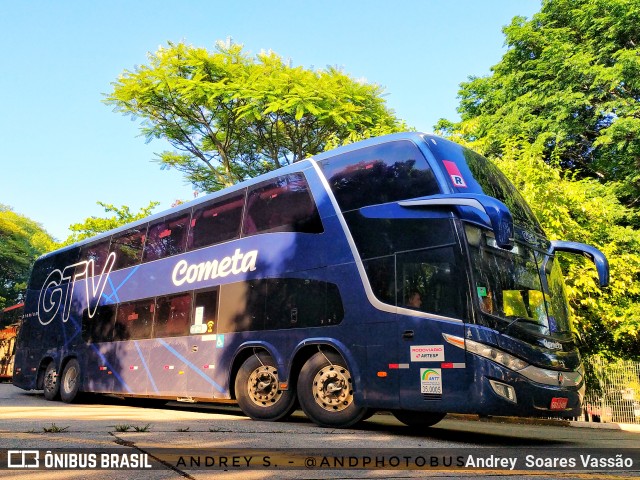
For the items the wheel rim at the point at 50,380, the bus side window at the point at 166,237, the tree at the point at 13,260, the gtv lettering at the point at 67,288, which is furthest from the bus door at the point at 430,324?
the tree at the point at 13,260

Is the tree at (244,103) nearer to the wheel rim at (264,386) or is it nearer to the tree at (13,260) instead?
the wheel rim at (264,386)

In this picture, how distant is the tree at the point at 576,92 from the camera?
19375mm

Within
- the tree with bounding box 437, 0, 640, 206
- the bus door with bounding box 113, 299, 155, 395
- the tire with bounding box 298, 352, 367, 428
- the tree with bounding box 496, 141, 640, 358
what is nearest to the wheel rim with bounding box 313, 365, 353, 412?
the tire with bounding box 298, 352, 367, 428

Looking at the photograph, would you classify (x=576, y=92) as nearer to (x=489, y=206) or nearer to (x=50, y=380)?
(x=489, y=206)

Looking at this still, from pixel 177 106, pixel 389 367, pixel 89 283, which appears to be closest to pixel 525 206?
pixel 389 367

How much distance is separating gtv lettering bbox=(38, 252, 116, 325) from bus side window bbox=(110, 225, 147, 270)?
251 mm

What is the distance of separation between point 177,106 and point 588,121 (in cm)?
1502

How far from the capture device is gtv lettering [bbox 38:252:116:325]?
14.2 meters

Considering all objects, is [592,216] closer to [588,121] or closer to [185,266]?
[588,121]

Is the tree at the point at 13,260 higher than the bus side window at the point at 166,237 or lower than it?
higher

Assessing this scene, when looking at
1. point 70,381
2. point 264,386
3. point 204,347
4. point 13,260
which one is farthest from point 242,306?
point 13,260

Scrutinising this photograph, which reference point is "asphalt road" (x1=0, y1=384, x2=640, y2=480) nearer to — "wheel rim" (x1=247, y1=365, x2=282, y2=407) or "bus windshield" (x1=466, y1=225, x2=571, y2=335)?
"wheel rim" (x1=247, y1=365, x2=282, y2=407)

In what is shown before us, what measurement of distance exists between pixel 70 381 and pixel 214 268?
21.6ft

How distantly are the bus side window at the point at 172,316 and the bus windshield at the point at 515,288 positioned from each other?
595 cm
